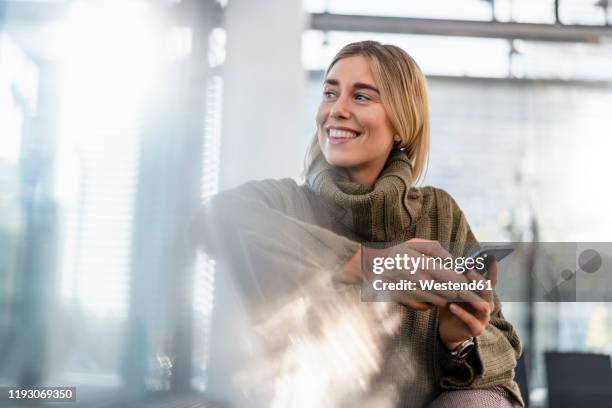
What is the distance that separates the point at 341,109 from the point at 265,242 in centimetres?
18

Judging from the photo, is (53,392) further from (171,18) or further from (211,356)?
(171,18)

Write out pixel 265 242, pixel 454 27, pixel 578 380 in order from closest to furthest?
1. pixel 265 242
2. pixel 454 27
3. pixel 578 380

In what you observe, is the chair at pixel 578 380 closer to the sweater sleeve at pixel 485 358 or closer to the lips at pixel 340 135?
the sweater sleeve at pixel 485 358

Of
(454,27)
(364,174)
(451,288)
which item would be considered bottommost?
(451,288)

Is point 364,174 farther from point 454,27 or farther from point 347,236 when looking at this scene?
point 454,27

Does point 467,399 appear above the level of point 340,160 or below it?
below

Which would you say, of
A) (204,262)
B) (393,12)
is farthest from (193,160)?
(393,12)

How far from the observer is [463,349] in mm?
554

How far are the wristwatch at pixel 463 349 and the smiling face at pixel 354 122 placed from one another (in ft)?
0.60

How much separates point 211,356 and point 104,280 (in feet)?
0.70

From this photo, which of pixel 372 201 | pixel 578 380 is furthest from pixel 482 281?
pixel 578 380

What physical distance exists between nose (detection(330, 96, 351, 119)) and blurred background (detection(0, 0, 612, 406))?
7cm

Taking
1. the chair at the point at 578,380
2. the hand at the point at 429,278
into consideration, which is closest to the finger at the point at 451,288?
the hand at the point at 429,278

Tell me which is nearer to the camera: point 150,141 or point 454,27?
point 150,141
